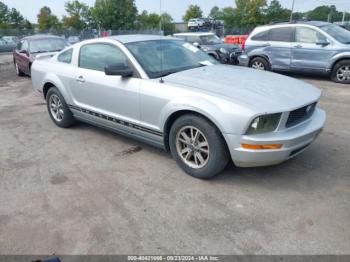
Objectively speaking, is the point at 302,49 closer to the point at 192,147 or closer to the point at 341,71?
the point at 341,71

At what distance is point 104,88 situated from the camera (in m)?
4.33

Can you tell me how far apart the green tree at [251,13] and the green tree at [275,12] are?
1126 millimetres

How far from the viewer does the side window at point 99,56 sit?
4.23 meters

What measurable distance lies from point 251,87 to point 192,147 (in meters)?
0.94

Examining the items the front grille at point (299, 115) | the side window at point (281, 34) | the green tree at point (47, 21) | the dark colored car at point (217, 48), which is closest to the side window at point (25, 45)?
the dark colored car at point (217, 48)

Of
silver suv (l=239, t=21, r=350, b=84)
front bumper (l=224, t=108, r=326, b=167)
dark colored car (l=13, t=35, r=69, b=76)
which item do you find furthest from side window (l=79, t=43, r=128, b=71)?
silver suv (l=239, t=21, r=350, b=84)

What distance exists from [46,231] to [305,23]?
9123 mm

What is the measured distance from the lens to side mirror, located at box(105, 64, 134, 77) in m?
3.88

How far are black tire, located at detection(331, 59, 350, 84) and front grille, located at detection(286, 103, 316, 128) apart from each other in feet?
19.7

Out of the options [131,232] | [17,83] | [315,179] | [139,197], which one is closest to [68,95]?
[139,197]

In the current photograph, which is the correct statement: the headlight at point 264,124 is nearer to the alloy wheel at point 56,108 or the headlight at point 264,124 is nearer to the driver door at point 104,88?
the driver door at point 104,88

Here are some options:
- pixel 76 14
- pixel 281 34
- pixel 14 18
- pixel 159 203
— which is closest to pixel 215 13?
pixel 76 14

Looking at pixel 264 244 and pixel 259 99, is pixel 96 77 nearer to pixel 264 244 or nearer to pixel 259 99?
pixel 259 99

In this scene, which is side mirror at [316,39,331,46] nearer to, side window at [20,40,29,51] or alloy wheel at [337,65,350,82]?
alloy wheel at [337,65,350,82]
